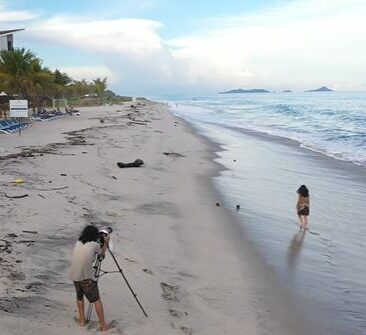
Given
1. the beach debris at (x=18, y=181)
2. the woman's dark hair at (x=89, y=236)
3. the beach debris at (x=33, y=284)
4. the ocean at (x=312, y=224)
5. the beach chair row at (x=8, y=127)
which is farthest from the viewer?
the beach chair row at (x=8, y=127)

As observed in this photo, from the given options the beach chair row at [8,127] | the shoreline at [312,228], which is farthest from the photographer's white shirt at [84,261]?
the beach chair row at [8,127]

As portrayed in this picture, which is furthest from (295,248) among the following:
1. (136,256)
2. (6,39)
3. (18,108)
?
(6,39)

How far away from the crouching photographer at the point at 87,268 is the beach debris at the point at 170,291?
1.30 m

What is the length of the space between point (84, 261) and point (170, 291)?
1.93 meters

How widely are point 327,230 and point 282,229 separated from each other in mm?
970

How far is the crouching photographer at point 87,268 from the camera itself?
209 inches

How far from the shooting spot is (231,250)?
908cm

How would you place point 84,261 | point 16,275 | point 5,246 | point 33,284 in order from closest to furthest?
1. point 84,261
2. point 33,284
3. point 16,275
4. point 5,246

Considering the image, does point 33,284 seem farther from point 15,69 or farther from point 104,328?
point 15,69

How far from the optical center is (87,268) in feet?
17.5

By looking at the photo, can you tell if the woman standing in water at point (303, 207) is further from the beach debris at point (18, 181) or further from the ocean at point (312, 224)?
the beach debris at point (18, 181)

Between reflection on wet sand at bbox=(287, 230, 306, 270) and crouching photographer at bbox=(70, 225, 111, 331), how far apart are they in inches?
156

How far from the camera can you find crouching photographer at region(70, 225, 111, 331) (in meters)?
→ 5.32

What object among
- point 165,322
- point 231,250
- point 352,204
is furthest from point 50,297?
point 352,204
